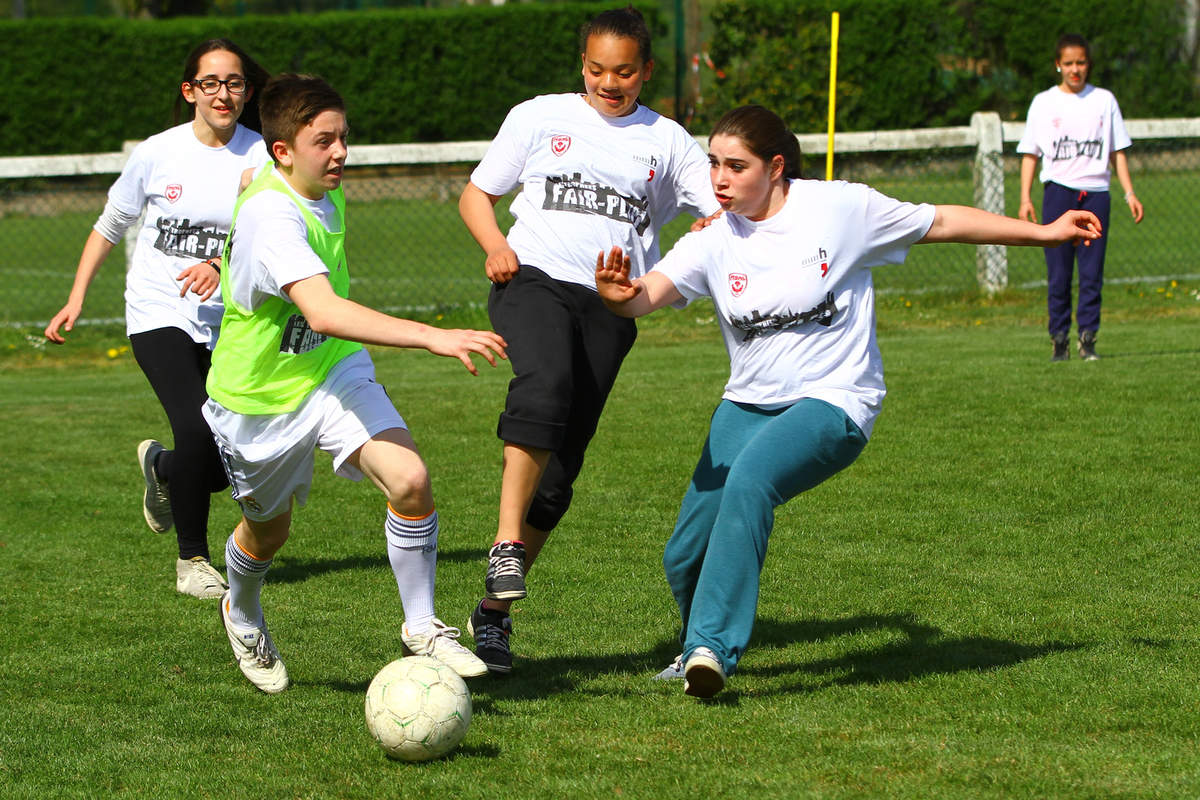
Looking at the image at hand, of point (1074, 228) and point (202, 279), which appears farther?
point (202, 279)

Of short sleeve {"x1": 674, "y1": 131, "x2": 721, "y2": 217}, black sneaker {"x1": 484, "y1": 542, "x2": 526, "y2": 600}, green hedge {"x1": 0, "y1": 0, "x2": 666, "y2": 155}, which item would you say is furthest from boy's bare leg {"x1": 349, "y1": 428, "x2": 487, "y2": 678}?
green hedge {"x1": 0, "y1": 0, "x2": 666, "y2": 155}

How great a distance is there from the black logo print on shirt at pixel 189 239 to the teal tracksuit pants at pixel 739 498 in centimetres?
277

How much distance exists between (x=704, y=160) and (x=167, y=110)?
26.4 m

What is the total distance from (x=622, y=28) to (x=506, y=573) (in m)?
1.93

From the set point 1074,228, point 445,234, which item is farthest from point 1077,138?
point 445,234

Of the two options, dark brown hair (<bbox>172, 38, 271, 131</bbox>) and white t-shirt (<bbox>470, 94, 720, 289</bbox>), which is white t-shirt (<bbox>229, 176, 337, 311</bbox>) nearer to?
white t-shirt (<bbox>470, 94, 720, 289</bbox>)

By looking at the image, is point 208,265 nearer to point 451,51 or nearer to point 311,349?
point 311,349

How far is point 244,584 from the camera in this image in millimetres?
5254

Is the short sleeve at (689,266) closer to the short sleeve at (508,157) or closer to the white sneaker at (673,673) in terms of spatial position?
the short sleeve at (508,157)

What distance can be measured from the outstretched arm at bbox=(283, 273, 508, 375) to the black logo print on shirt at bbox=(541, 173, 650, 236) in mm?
1126

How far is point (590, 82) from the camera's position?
5543 millimetres

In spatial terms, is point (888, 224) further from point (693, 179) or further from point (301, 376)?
point (301, 376)

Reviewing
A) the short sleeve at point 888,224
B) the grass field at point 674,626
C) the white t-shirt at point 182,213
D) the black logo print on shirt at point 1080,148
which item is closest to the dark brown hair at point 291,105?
the short sleeve at point 888,224

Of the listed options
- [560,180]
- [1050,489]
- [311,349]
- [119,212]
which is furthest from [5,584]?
[1050,489]
